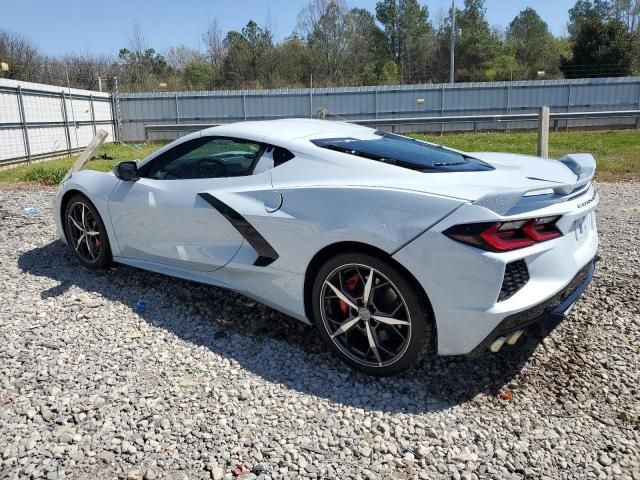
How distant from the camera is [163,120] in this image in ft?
76.2

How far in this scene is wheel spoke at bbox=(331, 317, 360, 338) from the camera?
304cm

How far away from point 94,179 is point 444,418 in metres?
3.57

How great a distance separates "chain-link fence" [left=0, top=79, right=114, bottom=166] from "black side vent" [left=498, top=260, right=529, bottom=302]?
15.4 m

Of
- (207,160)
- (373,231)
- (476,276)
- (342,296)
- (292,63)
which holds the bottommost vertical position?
(342,296)

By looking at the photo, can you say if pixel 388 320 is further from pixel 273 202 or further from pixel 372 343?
pixel 273 202

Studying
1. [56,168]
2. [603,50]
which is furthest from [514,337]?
[603,50]

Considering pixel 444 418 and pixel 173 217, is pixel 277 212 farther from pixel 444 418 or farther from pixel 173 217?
pixel 444 418

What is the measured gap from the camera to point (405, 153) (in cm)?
342

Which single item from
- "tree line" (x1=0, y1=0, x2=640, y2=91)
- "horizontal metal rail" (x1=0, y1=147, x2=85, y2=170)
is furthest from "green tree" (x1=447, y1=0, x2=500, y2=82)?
"horizontal metal rail" (x1=0, y1=147, x2=85, y2=170)

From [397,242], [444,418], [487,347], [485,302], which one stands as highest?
[397,242]

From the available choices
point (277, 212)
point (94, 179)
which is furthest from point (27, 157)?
point (277, 212)

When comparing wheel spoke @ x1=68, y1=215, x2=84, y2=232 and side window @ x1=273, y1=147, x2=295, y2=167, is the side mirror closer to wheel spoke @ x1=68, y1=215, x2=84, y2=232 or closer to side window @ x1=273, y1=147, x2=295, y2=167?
wheel spoke @ x1=68, y1=215, x2=84, y2=232

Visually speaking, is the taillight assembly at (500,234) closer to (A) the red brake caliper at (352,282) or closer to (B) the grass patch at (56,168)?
(A) the red brake caliper at (352,282)

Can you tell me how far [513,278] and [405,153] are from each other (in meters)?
1.20
